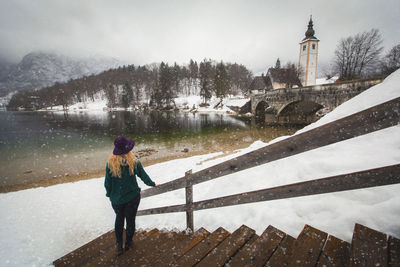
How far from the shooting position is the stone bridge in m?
17.0

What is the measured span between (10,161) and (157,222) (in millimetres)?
16105

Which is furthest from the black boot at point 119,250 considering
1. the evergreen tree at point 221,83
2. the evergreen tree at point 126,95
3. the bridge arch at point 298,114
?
the evergreen tree at point 126,95

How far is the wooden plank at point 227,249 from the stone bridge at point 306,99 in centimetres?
1988

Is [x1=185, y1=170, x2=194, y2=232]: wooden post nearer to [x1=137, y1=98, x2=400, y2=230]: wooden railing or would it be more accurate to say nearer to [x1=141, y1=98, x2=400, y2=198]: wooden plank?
[x1=137, y1=98, x2=400, y2=230]: wooden railing

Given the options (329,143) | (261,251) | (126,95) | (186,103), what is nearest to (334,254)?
(261,251)

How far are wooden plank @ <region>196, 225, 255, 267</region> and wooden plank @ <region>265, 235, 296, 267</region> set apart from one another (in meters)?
0.40

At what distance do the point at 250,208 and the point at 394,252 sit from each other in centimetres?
Result: 235

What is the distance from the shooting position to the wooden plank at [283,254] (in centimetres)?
171

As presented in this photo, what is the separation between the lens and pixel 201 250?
2.14 meters

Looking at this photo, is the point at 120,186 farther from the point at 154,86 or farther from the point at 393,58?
the point at 154,86

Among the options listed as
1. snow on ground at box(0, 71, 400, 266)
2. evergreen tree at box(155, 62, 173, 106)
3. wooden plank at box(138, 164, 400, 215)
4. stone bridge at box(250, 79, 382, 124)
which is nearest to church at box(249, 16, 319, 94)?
stone bridge at box(250, 79, 382, 124)

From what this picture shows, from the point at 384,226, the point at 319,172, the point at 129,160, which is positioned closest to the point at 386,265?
the point at 384,226

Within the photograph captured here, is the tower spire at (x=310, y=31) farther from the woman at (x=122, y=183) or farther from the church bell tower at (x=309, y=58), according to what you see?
the woman at (x=122, y=183)

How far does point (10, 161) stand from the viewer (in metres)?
13.2
